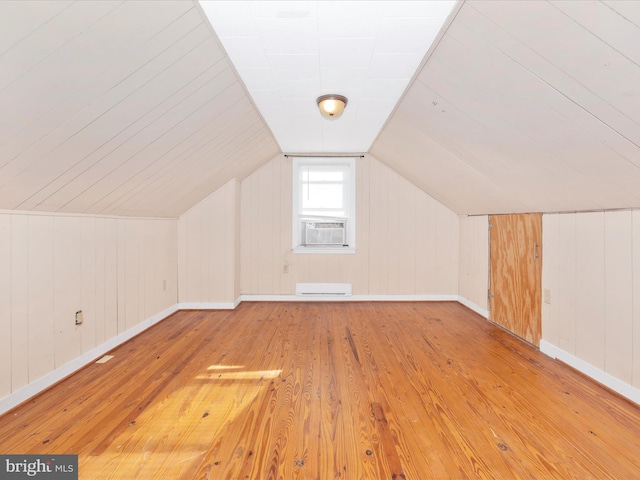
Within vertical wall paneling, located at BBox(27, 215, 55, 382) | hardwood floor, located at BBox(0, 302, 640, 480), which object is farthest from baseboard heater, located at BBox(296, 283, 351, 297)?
vertical wall paneling, located at BBox(27, 215, 55, 382)

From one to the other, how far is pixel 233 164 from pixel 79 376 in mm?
2689

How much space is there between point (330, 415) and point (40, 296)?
2295 mm

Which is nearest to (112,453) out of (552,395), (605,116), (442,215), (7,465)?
(7,465)

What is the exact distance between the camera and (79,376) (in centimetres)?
264

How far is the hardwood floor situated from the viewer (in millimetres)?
1663

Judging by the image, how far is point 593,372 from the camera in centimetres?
259

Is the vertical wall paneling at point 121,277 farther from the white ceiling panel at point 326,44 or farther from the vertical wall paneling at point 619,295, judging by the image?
the vertical wall paneling at point 619,295

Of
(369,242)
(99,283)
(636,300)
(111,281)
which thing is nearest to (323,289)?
(369,242)

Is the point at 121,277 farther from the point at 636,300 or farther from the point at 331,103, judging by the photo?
the point at 636,300

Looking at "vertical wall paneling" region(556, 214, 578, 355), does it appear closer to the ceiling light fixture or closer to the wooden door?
the wooden door

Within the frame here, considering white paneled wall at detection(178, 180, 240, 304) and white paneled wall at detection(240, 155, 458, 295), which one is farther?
white paneled wall at detection(240, 155, 458, 295)

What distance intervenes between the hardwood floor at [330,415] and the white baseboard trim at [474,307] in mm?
924

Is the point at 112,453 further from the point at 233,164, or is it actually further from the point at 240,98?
the point at 233,164

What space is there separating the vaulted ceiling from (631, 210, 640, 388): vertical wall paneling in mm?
198
